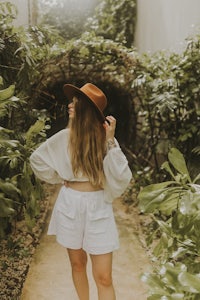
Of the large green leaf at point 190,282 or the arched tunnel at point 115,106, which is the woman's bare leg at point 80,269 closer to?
the large green leaf at point 190,282

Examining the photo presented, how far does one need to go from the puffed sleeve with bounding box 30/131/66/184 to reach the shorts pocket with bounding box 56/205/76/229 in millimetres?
237

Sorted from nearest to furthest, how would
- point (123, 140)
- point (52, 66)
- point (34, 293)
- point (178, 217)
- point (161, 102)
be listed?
point (178, 217) < point (34, 293) < point (161, 102) < point (52, 66) < point (123, 140)

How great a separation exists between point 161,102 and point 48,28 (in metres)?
1.47

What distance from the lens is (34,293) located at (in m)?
3.34

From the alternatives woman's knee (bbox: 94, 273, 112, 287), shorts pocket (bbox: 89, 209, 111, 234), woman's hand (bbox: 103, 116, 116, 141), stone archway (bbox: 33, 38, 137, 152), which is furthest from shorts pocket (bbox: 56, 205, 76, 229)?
stone archway (bbox: 33, 38, 137, 152)

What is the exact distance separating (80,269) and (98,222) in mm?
399

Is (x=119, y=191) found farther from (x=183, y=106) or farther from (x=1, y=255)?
(x=183, y=106)

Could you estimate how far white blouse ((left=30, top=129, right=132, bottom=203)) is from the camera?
2.38m

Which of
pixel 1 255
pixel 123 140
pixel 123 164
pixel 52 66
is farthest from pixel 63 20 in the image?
pixel 123 164

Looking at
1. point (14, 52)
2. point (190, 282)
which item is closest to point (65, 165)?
point (190, 282)

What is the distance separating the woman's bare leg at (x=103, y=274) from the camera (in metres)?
2.47

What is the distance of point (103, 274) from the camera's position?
2467 millimetres

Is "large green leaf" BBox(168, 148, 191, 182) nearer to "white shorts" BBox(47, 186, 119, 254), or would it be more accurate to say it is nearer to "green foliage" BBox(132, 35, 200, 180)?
"white shorts" BBox(47, 186, 119, 254)

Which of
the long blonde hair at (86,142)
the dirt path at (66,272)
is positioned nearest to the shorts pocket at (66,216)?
the long blonde hair at (86,142)
